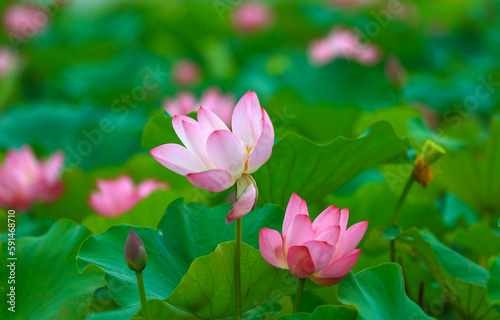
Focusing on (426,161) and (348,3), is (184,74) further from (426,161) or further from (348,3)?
(426,161)

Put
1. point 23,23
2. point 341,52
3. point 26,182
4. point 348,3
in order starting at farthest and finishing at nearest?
point 348,3, point 23,23, point 341,52, point 26,182

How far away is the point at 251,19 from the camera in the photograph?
9.29 ft

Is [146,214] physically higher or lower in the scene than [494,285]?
lower

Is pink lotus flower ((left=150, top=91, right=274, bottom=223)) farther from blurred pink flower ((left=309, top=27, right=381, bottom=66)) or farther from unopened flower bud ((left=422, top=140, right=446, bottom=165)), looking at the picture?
blurred pink flower ((left=309, top=27, right=381, bottom=66))

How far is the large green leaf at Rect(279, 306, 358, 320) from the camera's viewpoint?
628mm

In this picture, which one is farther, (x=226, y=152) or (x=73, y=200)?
(x=73, y=200)

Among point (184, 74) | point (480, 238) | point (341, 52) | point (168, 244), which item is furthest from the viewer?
point (184, 74)

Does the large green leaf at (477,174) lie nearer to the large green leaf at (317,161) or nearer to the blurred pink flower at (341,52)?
the large green leaf at (317,161)

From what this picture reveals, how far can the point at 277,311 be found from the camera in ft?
2.32

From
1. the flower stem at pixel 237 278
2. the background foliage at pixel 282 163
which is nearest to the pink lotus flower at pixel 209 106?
the background foliage at pixel 282 163

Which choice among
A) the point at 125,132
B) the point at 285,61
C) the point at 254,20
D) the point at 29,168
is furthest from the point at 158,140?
the point at 254,20

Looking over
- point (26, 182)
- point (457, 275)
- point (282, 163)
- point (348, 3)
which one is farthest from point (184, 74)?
point (457, 275)

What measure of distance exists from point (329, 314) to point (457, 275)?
23 cm

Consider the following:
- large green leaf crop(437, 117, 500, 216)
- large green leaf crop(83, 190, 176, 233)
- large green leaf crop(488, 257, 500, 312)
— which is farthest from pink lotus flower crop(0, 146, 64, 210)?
large green leaf crop(488, 257, 500, 312)
